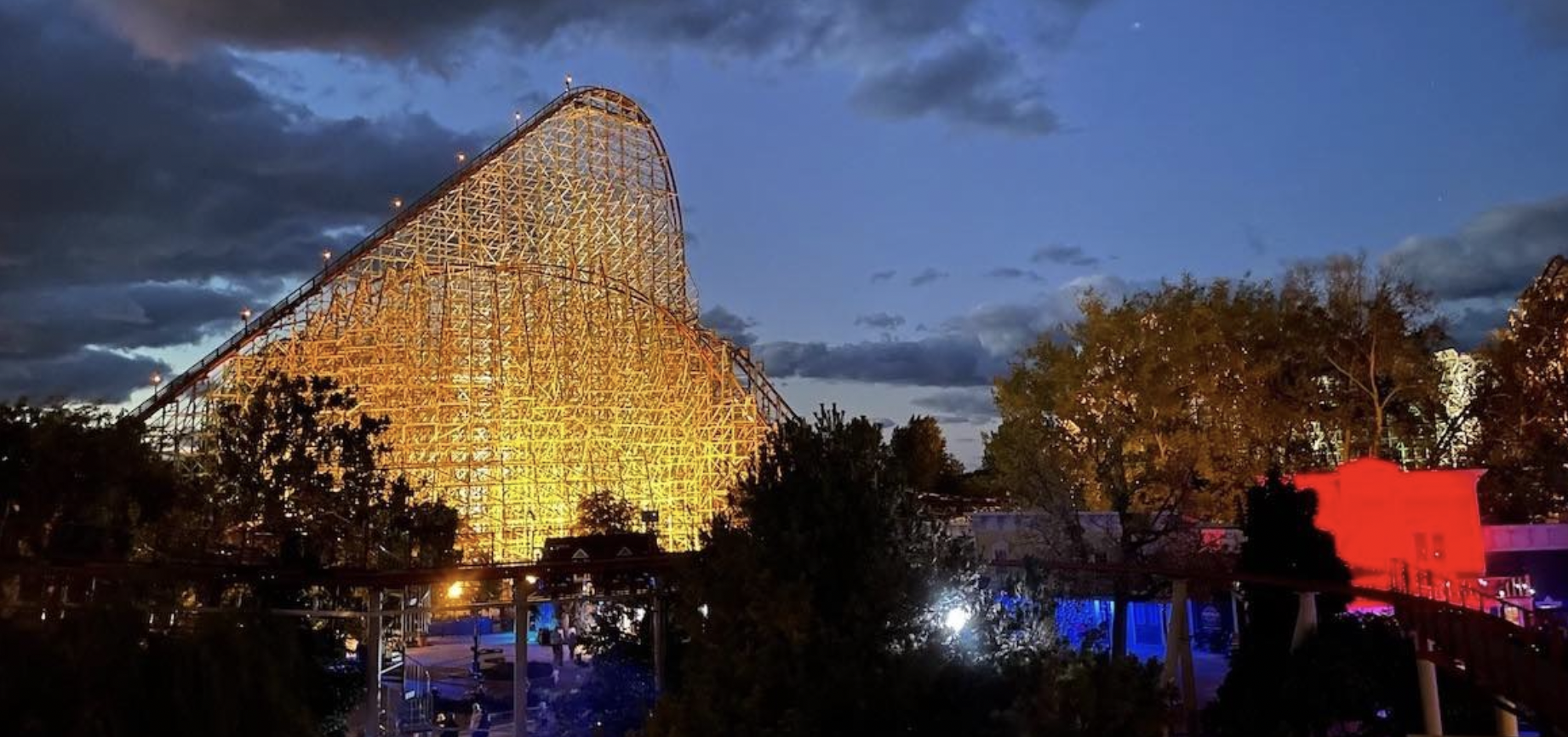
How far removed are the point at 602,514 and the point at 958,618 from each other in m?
22.3

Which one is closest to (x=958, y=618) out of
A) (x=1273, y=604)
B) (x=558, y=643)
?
(x=1273, y=604)

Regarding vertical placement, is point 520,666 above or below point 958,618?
below

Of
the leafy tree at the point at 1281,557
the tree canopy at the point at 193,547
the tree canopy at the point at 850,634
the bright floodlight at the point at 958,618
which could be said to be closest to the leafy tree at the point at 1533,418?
the leafy tree at the point at 1281,557

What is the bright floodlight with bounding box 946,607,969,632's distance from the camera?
9.26 metres

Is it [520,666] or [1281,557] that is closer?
[520,666]

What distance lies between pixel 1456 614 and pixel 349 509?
16.7 metres

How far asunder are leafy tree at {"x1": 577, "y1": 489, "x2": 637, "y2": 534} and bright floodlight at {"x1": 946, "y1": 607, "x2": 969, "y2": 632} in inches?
865

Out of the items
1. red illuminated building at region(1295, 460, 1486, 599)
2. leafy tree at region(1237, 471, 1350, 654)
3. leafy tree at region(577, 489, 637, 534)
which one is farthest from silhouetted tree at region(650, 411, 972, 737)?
leafy tree at region(577, 489, 637, 534)

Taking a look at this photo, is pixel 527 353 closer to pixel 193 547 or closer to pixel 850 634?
pixel 193 547

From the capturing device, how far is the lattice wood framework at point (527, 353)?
1161 inches

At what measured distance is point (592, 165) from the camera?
35.2 meters

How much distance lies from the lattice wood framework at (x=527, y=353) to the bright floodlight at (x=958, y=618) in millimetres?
17760

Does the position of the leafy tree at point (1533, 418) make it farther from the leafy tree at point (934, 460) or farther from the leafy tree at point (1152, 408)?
the leafy tree at point (934, 460)

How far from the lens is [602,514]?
30750 mm
